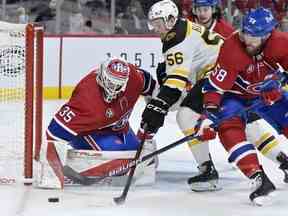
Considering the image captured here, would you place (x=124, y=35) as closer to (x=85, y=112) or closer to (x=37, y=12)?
(x=37, y=12)

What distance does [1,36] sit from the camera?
392 centimetres

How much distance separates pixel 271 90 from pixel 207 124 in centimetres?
30

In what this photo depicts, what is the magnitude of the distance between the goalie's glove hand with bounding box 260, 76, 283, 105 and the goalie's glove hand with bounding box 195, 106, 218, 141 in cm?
21

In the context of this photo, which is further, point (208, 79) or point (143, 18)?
point (143, 18)

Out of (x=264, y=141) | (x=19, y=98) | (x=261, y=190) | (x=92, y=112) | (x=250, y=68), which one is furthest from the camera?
(x=19, y=98)

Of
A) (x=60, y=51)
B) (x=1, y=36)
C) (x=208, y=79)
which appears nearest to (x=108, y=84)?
(x=208, y=79)

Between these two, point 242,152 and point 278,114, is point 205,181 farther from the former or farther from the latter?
point 278,114

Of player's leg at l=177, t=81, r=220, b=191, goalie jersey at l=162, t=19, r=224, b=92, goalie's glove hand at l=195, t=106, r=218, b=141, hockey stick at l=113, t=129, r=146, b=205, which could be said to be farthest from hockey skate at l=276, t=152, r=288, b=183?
hockey stick at l=113, t=129, r=146, b=205

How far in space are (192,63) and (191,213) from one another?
79 centimetres

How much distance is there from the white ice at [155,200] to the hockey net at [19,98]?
0.24 m

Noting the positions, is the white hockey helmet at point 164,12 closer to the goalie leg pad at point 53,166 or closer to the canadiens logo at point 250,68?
the canadiens logo at point 250,68

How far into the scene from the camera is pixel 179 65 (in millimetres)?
3217

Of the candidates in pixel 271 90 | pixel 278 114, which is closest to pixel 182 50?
pixel 271 90

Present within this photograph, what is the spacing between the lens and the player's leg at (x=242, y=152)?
307 cm
